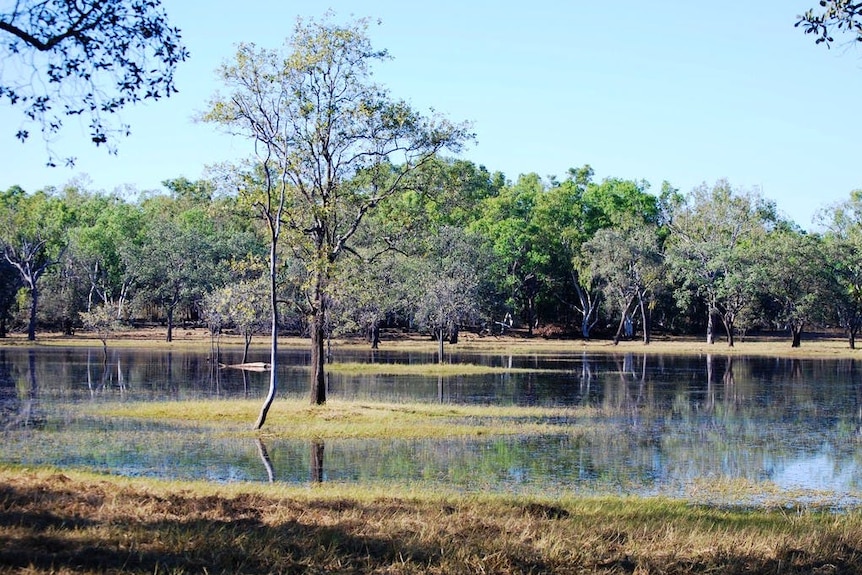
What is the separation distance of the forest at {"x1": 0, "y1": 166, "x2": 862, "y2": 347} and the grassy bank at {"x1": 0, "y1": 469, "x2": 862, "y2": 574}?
205 feet

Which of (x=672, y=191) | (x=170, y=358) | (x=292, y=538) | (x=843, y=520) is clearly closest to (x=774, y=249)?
(x=672, y=191)

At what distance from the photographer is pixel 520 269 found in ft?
417

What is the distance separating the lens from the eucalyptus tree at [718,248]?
10994 centimetres

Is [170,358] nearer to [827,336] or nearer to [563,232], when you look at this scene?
[563,232]

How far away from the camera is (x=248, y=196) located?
34.1 meters

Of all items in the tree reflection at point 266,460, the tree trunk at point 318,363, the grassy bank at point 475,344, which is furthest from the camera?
the grassy bank at point 475,344

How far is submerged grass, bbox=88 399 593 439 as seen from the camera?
106 ft

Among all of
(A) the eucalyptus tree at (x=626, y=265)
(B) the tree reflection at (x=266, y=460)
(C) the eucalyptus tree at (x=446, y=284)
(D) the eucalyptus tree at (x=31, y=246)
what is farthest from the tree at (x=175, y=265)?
(B) the tree reflection at (x=266, y=460)

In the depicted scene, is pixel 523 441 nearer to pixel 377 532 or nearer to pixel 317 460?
pixel 317 460

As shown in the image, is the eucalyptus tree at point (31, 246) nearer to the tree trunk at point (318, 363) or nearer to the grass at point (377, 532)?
the tree trunk at point (318, 363)

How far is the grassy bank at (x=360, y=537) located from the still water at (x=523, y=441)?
6639 mm

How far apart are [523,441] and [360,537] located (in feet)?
61.9

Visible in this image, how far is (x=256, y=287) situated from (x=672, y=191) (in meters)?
119

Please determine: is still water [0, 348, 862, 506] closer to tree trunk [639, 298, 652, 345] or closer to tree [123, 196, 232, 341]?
tree [123, 196, 232, 341]
